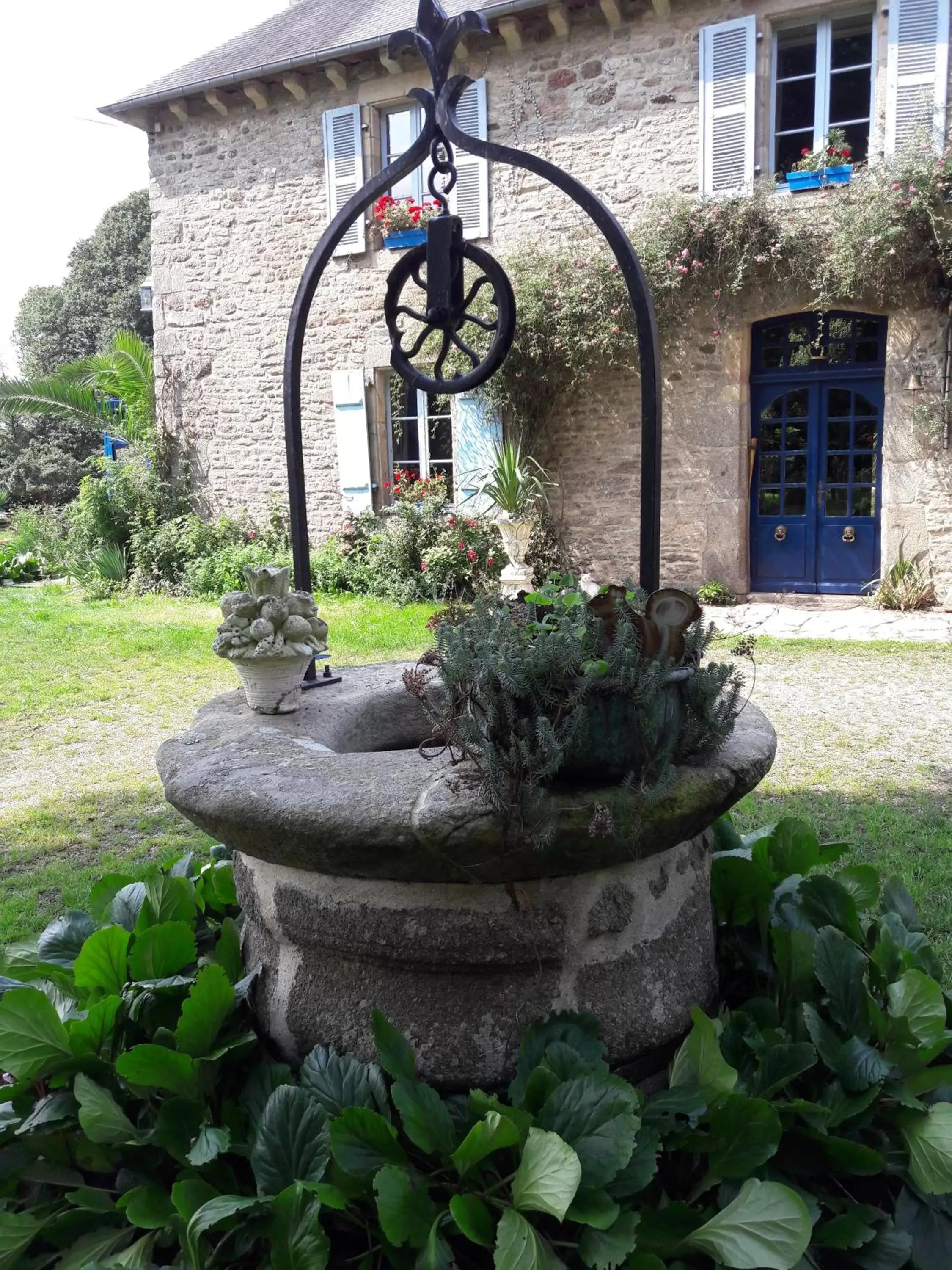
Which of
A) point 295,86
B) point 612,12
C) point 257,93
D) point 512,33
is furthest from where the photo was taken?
point 257,93

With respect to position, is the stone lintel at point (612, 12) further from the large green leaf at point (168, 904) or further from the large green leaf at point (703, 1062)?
the large green leaf at point (703, 1062)

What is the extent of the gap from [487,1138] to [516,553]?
7.66 m

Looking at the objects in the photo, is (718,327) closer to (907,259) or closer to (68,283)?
(907,259)

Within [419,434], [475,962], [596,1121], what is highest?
[419,434]

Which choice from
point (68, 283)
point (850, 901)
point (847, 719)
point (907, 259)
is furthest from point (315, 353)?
point (68, 283)

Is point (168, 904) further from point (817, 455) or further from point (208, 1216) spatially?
point (817, 455)

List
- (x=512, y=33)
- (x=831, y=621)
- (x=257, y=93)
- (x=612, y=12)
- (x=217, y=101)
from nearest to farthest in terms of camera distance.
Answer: (x=831, y=621) < (x=612, y=12) < (x=512, y=33) < (x=257, y=93) < (x=217, y=101)

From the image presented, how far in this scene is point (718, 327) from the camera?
8.59m

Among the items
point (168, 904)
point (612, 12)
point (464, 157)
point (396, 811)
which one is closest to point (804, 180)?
point (612, 12)

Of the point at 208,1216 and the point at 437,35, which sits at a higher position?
the point at 437,35

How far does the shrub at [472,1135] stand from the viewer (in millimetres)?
1543

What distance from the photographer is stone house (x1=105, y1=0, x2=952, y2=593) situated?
8.16 metres

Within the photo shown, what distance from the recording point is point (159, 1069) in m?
1.75

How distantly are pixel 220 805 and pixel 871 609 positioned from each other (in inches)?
294
